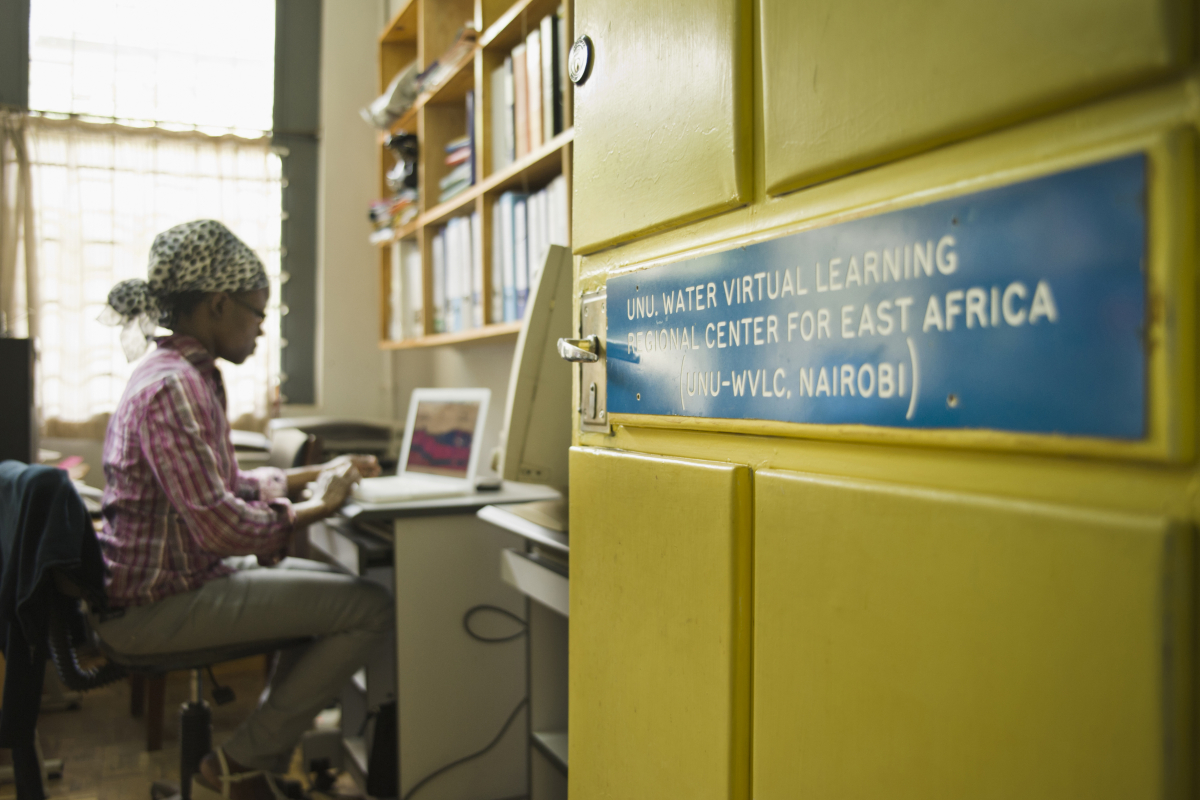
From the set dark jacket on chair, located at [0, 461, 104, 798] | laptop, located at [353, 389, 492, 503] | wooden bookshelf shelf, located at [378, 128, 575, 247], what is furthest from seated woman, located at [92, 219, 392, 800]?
wooden bookshelf shelf, located at [378, 128, 575, 247]

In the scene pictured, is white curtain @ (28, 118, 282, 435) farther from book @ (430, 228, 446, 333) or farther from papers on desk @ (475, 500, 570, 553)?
papers on desk @ (475, 500, 570, 553)

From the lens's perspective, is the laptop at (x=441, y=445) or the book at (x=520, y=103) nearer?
the book at (x=520, y=103)

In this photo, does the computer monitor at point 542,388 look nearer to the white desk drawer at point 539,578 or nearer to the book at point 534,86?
the white desk drawer at point 539,578

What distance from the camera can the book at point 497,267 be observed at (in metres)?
2.17

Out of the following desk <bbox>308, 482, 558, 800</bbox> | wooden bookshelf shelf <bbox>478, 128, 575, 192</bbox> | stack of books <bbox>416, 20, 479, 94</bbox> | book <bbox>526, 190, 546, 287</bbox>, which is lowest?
desk <bbox>308, 482, 558, 800</bbox>

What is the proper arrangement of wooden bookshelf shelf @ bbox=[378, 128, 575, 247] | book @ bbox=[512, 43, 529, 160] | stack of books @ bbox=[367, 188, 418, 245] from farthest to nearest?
stack of books @ bbox=[367, 188, 418, 245] < book @ bbox=[512, 43, 529, 160] < wooden bookshelf shelf @ bbox=[378, 128, 575, 247]

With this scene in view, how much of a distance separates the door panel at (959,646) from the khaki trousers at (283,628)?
52.5 inches

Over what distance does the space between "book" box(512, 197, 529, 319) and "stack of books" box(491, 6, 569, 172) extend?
0.13 meters

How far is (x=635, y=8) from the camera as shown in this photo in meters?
0.87

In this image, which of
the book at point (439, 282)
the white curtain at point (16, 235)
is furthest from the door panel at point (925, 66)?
the white curtain at point (16, 235)

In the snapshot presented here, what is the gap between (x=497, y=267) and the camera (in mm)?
2193

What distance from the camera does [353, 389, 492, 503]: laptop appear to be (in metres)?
2.11

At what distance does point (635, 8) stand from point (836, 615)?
2.14 ft

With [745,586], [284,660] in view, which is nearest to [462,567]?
[284,660]
